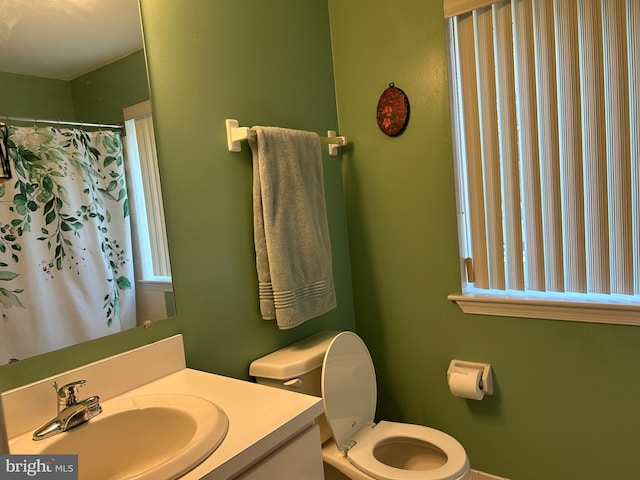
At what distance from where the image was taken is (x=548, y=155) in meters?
1.72

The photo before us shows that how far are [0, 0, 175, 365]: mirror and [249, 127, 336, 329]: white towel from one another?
1.23 feet

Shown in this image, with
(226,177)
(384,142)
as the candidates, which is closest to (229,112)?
(226,177)

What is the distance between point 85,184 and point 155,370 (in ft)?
1.94

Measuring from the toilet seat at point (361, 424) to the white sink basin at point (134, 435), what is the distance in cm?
59

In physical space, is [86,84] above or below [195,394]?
above

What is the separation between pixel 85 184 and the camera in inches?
51.2

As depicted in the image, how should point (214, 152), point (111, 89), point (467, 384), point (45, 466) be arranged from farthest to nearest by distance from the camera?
point (467, 384)
point (214, 152)
point (111, 89)
point (45, 466)

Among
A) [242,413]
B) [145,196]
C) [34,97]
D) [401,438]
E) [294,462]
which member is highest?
[34,97]

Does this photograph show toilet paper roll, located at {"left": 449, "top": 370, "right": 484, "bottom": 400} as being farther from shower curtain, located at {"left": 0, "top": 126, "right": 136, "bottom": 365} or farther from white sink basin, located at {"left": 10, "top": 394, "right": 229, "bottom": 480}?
shower curtain, located at {"left": 0, "top": 126, "right": 136, "bottom": 365}

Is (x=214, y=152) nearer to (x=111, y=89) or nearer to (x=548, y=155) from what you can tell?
(x=111, y=89)

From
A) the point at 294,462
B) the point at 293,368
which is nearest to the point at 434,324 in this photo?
the point at 293,368

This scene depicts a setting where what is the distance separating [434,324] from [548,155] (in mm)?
841

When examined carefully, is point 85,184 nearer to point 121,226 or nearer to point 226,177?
point 121,226

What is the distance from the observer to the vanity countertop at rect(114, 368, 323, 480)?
96cm
